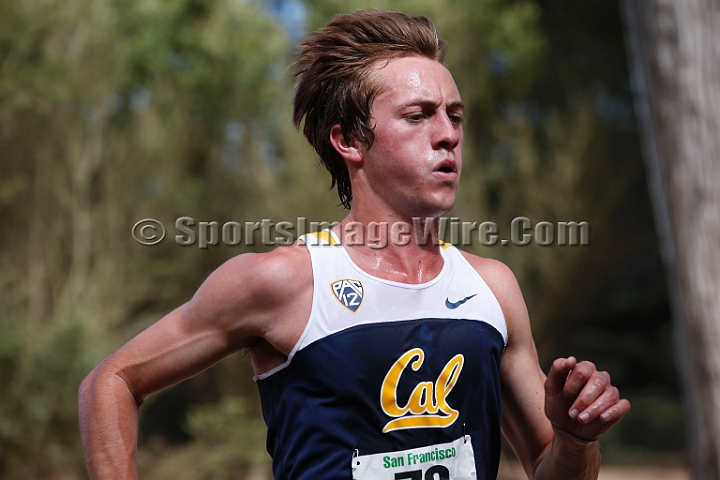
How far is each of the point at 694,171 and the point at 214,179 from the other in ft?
25.8

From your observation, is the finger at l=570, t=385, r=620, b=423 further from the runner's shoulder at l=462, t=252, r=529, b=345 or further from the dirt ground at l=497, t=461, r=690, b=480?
the dirt ground at l=497, t=461, r=690, b=480

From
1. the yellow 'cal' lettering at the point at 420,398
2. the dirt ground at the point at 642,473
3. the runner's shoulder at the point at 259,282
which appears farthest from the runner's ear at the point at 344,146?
the dirt ground at the point at 642,473

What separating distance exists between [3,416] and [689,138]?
7128 mm

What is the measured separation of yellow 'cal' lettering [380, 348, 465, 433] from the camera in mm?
2184

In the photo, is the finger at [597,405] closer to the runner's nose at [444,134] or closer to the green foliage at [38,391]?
the runner's nose at [444,134]

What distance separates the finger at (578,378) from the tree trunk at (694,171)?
8.24 ft

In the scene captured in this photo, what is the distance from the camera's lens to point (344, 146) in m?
2.55

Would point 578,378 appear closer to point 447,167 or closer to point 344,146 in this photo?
point 447,167

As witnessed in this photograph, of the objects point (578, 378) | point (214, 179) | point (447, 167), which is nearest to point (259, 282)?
point (447, 167)

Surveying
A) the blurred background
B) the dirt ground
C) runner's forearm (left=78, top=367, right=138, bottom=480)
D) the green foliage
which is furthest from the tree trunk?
the dirt ground

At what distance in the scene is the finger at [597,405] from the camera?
2.00 metres

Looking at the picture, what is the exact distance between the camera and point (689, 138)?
4.17 metres

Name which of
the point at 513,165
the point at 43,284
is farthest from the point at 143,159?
the point at 513,165

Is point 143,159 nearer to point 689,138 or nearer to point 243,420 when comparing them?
point 243,420
